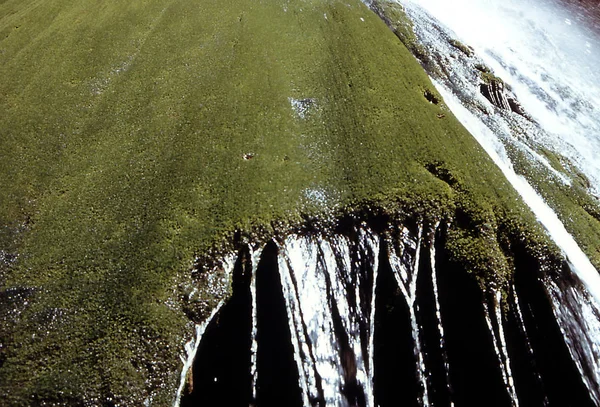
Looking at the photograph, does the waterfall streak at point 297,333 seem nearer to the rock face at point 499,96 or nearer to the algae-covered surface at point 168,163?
the algae-covered surface at point 168,163

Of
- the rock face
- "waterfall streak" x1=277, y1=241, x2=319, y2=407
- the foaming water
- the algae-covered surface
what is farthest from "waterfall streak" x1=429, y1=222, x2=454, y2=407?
the rock face

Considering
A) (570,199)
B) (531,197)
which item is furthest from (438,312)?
(570,199)

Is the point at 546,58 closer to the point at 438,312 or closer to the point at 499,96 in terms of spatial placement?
the point at 499,96

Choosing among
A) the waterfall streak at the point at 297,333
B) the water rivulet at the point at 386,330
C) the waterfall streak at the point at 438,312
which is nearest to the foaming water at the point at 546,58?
the water rivulet at the point at 386,330

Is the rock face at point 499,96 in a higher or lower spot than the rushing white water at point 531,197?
lower

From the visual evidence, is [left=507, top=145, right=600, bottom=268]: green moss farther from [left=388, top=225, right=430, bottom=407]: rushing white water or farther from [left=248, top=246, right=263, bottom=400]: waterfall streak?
[left=248, top=246, right=263, bottom=400]: waterfall streak

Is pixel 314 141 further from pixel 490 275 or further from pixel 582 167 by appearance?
pixel 582 167

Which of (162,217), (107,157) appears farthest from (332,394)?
(107,157)
